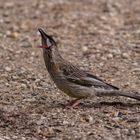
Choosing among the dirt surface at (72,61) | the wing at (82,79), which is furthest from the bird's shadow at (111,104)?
the wing at (82,79)

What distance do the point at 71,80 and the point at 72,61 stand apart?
2865mm

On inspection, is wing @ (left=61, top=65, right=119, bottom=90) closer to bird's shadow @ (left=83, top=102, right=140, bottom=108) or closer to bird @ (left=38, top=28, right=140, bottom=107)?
bird @ (left=38, top=28, right=140, bottom=107)

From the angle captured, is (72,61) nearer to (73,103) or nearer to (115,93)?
(73,103)

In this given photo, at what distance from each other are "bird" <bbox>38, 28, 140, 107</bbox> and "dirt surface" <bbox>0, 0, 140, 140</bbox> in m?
0.21

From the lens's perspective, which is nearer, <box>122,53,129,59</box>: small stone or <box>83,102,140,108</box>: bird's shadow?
<box>83,102,140,108</box>: bird's shadow

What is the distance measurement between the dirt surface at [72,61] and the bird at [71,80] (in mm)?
208

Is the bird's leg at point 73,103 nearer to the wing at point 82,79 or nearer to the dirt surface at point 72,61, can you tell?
the dirt surface at point 72,61

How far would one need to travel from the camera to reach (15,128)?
8.00 metres

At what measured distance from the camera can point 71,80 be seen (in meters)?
8.43

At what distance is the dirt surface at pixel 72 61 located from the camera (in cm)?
794

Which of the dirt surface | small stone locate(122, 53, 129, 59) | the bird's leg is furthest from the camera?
small stone locate(122, 53, 129, 59)

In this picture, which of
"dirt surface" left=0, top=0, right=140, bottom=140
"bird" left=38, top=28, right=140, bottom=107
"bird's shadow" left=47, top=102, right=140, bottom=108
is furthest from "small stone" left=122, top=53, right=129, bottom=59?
"bird" left=38, top=28, right=140, bottom=107

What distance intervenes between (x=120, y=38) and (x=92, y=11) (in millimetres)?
2163

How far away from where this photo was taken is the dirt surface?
313 inches
